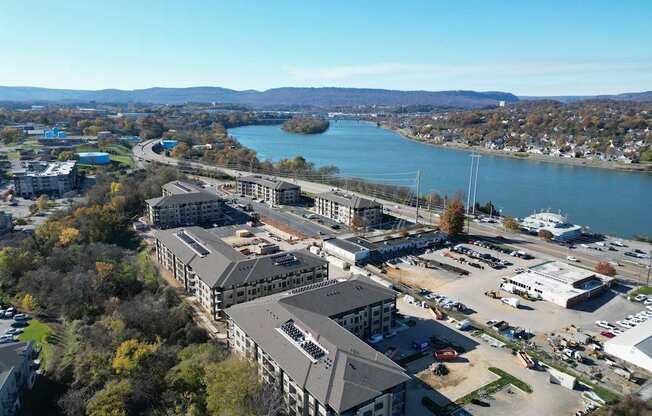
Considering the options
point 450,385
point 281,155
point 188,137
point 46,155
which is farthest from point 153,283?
point 188,137

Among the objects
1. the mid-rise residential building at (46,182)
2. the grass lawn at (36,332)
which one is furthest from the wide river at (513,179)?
the grass lawn at (36,332)

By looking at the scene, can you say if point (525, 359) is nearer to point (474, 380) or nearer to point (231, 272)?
point (474, 380)

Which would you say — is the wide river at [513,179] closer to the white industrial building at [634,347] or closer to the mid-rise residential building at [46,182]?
the white industrial building at [634,347]

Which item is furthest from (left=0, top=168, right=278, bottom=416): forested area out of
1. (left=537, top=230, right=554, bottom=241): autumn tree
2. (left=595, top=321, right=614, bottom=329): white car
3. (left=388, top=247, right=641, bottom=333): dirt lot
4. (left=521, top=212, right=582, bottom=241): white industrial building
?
(left=521, top=212, right=582, bottom=241): white industrial building

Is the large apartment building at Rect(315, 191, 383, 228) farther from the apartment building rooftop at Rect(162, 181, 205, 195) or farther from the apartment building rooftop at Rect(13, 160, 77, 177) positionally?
the apartment building rooftop at Rect(13, 160, 77, 177)

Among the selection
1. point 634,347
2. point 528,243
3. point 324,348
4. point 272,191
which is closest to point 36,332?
point 324,348

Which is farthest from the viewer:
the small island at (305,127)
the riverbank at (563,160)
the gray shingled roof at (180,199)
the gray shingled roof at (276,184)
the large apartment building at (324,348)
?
the small island at (305,127)

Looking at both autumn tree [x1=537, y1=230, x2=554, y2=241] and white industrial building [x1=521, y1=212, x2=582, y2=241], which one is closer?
autumn tree [x1=537, y1=230, x2=554, y2=241]
